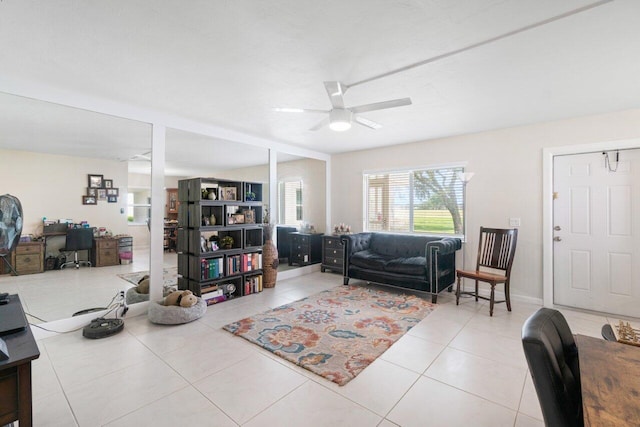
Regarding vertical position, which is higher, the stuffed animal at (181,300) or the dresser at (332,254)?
the dresser at (332,254)

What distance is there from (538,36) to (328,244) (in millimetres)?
4388

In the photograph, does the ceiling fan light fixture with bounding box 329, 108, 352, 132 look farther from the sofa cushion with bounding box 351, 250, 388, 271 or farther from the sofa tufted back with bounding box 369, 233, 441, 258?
the sofa tufted back with bounding box 369, 233, 441, 258

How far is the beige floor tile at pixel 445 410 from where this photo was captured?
1782mm

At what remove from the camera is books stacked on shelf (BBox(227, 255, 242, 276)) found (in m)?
4.18

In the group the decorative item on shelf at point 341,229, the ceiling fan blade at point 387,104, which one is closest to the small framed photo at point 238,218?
the decorative item on shelf at point 341,229

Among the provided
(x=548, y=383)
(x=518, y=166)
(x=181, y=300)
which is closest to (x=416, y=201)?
(x=518, y=166)

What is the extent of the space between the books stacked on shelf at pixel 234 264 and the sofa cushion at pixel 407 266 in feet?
7.20

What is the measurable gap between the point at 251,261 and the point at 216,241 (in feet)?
2.02

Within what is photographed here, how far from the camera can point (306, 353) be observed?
103 inches

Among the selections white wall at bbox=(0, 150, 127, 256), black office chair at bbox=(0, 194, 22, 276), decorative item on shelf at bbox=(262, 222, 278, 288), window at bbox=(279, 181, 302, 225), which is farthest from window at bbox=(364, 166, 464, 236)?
black office chair at bbox=(0, 194, 22, 276)

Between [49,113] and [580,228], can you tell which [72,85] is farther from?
[580,228]

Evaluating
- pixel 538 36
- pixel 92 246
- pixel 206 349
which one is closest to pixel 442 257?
pixel 538 36

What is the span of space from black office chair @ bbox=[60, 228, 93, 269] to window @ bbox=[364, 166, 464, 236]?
14.5 ft

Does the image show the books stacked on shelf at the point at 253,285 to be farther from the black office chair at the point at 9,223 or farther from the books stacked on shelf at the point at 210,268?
the black office chair at the point at 9,223
